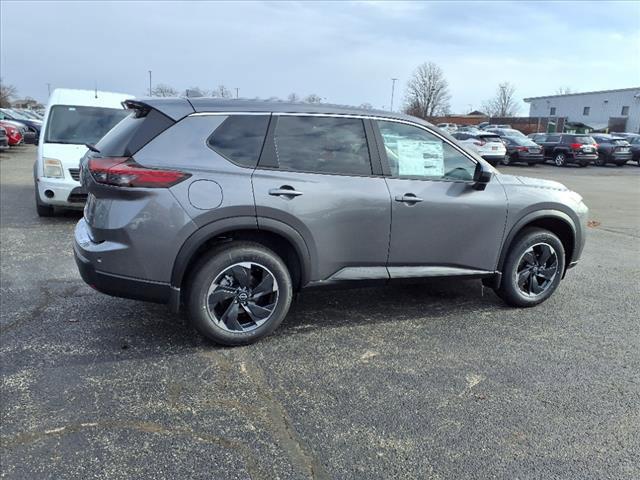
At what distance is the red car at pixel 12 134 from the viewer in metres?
21.4

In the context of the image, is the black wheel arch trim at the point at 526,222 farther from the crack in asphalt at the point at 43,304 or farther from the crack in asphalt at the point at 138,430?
the crack in asphalt at the point at 43,304

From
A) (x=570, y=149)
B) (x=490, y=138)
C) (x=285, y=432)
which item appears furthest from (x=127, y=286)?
(x=570, y=149)

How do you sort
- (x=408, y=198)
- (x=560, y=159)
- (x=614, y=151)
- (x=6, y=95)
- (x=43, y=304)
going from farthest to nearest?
(x=6, y=95) → (x=614, y=151) → (x=560, y=159) → (x=43, y=304) → (x=408, y=198)

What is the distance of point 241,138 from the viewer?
3.82 m

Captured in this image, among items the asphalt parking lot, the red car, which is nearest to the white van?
the asphalt parking lot

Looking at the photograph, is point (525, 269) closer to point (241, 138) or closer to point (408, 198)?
point (408, 198)

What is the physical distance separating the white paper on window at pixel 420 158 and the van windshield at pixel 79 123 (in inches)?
237

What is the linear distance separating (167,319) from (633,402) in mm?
3430

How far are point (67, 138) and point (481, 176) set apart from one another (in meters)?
6.88

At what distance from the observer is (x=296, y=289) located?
4.15 m

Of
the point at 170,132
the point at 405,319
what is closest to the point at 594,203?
the point at 405,319

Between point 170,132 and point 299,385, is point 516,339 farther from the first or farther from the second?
point 170,132

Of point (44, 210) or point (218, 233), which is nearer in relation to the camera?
point (218, 233)

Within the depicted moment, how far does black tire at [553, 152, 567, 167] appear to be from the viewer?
26367 mm
